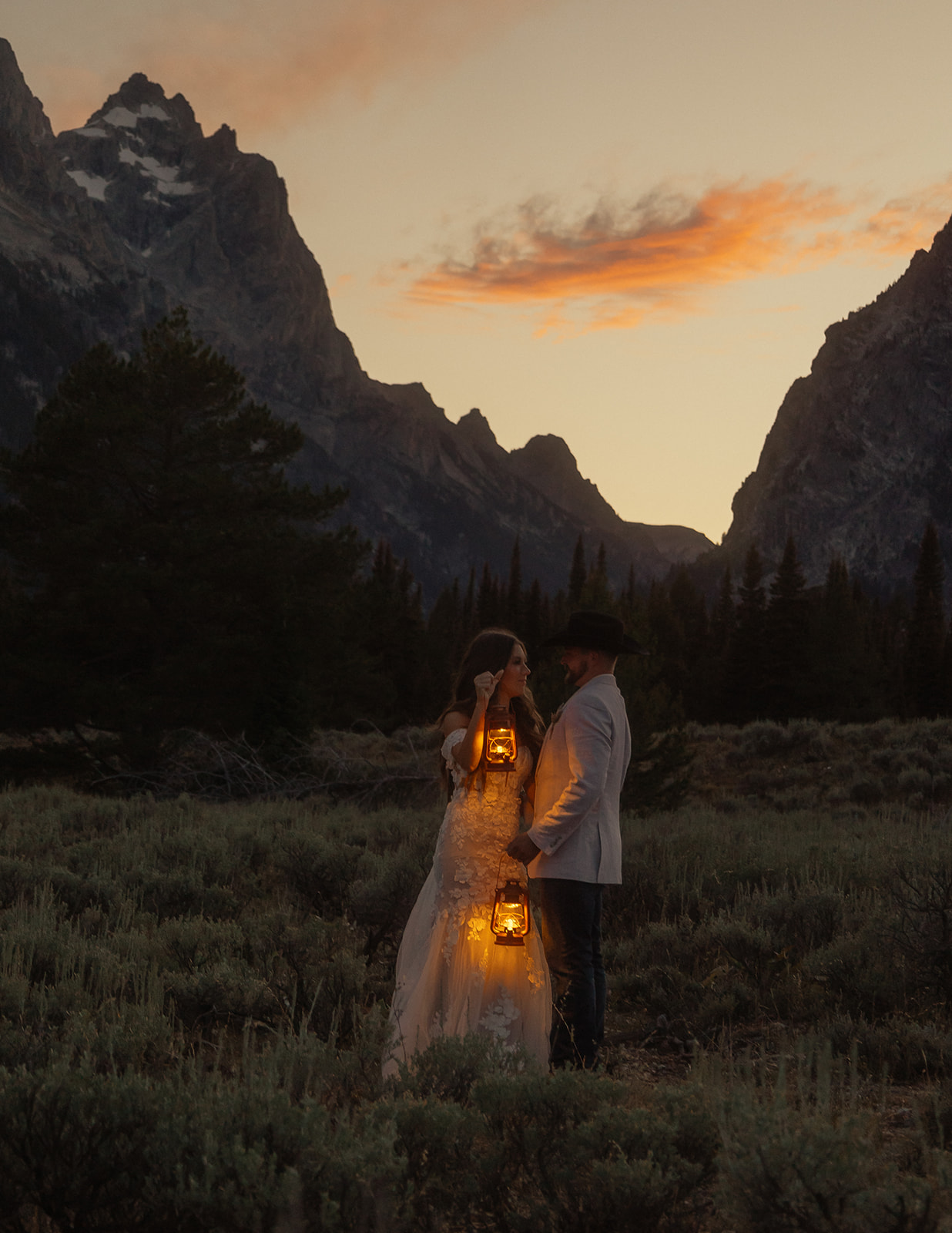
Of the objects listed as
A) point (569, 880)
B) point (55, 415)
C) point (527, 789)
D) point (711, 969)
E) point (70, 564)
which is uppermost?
point (55, 415)

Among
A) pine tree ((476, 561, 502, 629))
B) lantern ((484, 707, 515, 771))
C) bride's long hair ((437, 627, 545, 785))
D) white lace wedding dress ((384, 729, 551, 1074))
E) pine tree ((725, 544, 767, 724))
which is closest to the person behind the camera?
white lace wedding dress ((384, 729, 551, 1074))

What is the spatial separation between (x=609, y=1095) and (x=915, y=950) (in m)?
3.43

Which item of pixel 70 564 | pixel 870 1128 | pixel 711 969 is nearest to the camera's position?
pixel 870 1128

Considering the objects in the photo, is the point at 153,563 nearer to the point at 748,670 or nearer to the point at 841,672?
the point at 841,672

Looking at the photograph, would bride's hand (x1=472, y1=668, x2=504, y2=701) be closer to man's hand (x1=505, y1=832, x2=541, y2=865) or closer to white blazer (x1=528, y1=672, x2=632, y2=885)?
white blazer (x1=528, y1=672, x2=632, y2=885)

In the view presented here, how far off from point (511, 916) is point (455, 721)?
0.93 m

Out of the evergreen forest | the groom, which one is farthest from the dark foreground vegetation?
the groom

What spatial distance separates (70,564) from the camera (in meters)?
20.1

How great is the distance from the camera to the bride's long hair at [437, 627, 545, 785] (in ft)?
15.8

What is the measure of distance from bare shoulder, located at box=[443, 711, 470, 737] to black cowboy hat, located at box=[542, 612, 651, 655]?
0.51 metres

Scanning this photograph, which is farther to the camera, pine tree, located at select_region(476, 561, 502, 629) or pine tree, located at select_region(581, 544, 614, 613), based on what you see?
pine tree, located at select_region(476, 561, 502, 629)

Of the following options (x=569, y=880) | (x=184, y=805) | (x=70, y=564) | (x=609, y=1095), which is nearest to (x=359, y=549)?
(x=70, y=564)

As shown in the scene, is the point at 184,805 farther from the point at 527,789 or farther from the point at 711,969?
the point at 527,789

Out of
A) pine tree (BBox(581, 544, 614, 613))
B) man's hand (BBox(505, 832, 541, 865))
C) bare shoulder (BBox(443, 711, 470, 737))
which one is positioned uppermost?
pine tree (BBox(581, 544, 614, 613))
